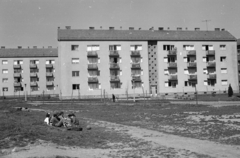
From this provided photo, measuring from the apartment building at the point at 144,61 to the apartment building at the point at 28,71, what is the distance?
2553 cm

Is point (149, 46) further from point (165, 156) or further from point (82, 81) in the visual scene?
point (165, 156)

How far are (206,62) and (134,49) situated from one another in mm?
15704

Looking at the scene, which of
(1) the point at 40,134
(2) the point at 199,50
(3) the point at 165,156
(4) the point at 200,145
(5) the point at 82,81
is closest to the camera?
(3) the point at 165,156

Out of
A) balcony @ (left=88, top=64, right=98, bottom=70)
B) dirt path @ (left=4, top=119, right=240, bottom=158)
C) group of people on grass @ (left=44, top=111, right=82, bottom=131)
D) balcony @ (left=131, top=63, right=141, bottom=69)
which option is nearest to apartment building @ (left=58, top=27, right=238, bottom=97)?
balcony @ (left=88, top=64, right=98, bottom=70)

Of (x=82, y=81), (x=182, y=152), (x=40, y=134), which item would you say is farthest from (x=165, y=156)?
(x=82, y=81)

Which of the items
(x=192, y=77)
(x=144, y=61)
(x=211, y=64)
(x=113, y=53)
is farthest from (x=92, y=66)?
(x=211, y=64)

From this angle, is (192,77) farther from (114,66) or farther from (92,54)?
(92,54)

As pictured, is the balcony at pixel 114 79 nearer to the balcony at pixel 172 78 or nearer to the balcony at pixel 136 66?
the balcony at pixel 136 66

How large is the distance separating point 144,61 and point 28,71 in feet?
121

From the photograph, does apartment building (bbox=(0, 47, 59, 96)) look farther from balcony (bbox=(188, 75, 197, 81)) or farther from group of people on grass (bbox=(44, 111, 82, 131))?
group of people on grass (bbox=(44, 111, 82, 131))

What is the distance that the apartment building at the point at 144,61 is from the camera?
189ft

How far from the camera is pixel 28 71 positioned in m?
81.7

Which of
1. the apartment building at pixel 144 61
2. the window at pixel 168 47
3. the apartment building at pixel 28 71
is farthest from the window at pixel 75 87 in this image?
the apartment building at pixel 28 71

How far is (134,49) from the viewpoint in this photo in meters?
60.0
